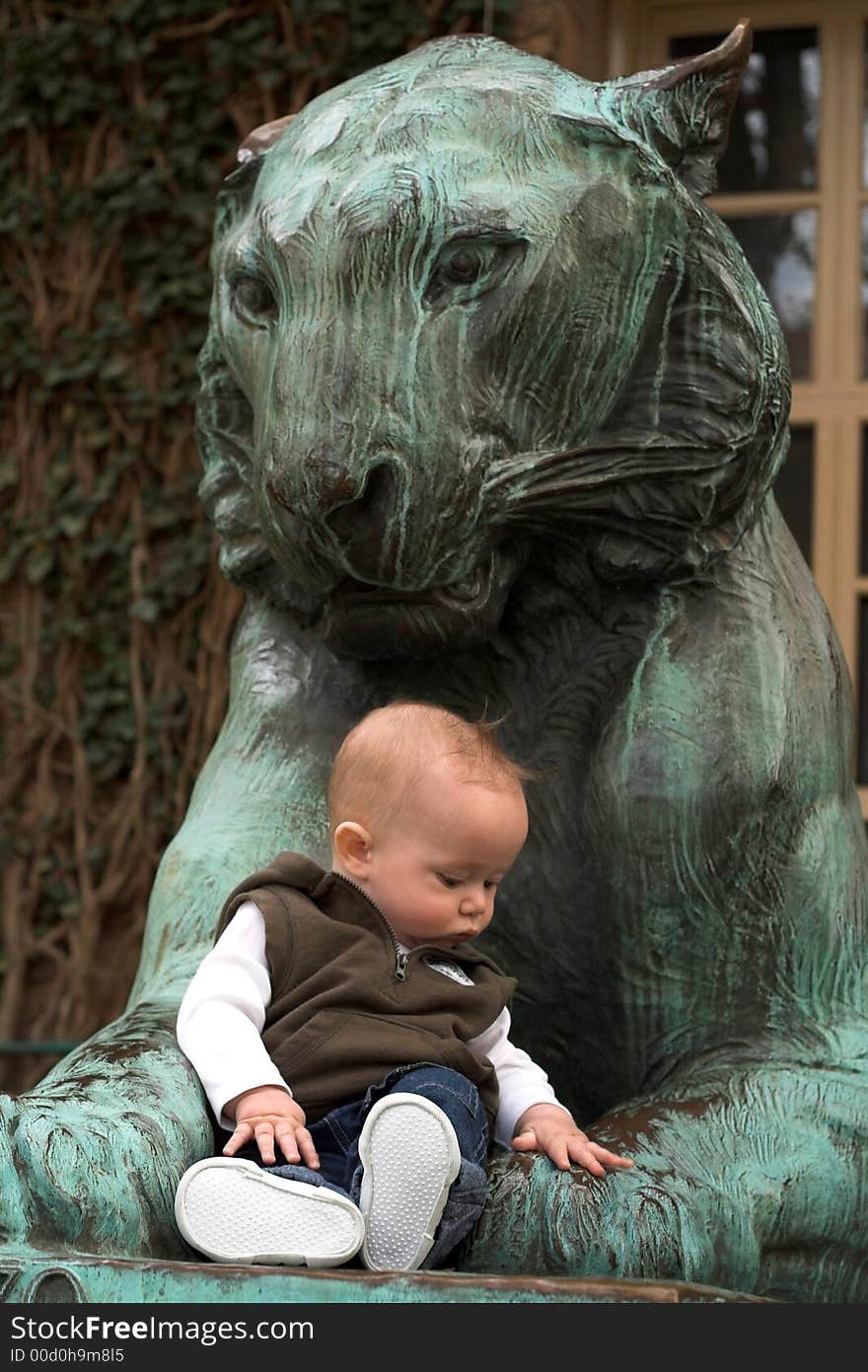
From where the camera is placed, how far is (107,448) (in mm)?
5574

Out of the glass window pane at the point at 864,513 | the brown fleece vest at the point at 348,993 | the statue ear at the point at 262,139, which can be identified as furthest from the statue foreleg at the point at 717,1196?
the glass window pane at the point at 864,513

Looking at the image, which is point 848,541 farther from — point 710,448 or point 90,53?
point 710,448

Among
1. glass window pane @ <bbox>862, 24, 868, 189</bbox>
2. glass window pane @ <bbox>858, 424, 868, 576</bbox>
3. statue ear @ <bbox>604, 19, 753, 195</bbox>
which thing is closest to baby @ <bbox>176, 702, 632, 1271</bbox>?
statue ear @ <bbox>604, 19, 753, 195</bbox>

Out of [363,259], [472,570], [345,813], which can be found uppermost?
[363,259]

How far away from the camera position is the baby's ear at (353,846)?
6.20ft

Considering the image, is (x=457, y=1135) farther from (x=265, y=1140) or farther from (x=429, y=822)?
(x=429, y=822)

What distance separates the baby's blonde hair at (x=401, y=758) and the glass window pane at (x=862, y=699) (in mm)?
3032

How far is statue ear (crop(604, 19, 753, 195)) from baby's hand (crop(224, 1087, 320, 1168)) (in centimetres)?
86

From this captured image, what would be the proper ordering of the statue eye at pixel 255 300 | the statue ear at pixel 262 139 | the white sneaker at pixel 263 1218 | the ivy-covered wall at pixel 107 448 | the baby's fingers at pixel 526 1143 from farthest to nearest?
the ivy-covered wall at pixel 107 448
the statue ear at pixel 262 139
the statue eye at pixel 255 300
the baby's fingers at pixel 526 1143
the white sneaker at pixel 263 1218

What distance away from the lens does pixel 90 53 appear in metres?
5.61

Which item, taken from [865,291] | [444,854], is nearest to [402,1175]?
[444,854]

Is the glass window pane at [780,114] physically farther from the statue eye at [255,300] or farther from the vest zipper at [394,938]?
the vest zipper at [394,938]

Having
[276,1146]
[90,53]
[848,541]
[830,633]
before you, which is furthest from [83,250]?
[276,1146]

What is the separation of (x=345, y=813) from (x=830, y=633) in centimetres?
51
